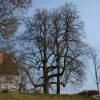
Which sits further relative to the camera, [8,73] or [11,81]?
[11,81]

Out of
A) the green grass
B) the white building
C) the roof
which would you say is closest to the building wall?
the white building

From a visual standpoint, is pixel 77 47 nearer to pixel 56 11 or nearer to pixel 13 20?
pixel 56 11

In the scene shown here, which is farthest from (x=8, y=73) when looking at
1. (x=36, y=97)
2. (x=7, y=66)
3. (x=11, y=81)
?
(x=36, y=97)

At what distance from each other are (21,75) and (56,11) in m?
10.5

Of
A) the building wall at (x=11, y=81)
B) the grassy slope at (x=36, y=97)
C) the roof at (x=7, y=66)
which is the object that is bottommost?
the grassy slope at (x=36, y=97)

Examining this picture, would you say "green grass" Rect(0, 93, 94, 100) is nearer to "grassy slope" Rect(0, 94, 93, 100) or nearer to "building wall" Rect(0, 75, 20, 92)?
"grassy slope" Rect(0, 94, 93, 100)

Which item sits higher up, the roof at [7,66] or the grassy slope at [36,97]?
the roof at [7,66]

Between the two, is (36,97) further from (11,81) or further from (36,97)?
(11,81)

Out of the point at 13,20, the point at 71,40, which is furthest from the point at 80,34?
the point at 13,20

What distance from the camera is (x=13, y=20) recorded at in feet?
96.0

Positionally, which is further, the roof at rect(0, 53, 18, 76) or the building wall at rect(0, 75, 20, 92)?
the building wall at rect(0, 75, 20, 92)

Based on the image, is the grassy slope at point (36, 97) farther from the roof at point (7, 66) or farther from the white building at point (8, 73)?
the roof at point (7, 66)

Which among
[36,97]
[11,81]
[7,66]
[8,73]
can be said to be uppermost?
[7,66]

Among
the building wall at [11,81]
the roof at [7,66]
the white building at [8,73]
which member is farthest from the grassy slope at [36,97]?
the building wall at [11,81]
